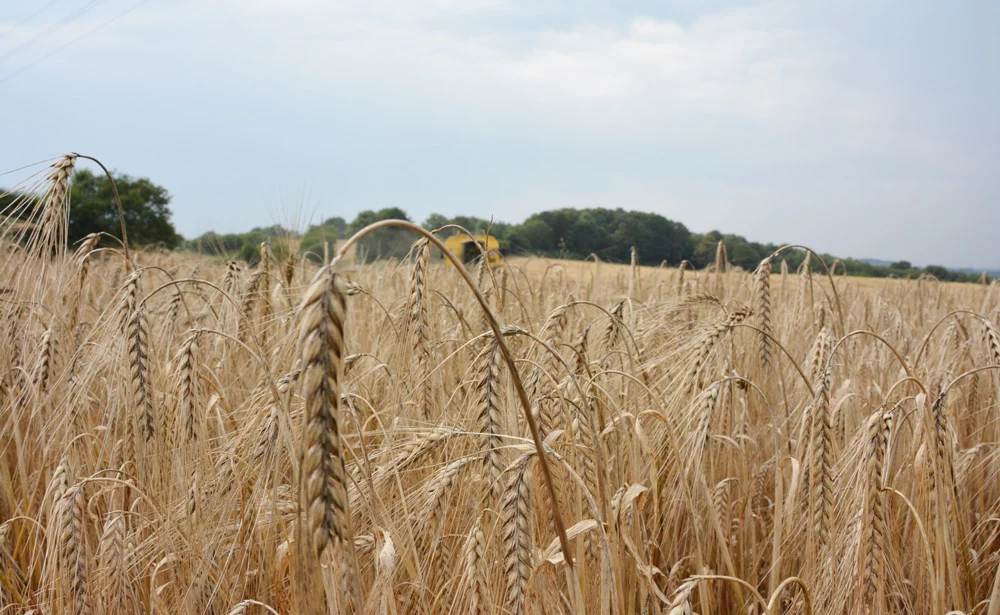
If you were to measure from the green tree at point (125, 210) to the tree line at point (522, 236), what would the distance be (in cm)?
3

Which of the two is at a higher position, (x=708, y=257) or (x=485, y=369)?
(x=708, y=257)

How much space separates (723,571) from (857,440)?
56 centimetres

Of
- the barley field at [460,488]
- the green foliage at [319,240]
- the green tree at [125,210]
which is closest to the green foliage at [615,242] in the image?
the green foliage at [319,240]

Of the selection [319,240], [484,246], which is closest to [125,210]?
[319,240]

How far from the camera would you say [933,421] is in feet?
4.09

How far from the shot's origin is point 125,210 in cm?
1861

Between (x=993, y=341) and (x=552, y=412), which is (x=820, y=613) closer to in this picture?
(x=552, y=412)

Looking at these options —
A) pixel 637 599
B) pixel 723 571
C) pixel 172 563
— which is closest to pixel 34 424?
pixel 172 563

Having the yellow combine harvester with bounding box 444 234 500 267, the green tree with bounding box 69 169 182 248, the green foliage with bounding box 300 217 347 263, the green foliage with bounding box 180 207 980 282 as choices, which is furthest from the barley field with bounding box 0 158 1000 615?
the green tree with bounding box 69 169 182 248

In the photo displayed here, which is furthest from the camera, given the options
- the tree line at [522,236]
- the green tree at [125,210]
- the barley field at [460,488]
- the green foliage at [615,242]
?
the green tree at [125,210]

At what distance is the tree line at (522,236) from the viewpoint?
443cm

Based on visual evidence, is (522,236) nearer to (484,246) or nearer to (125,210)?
(484,246)

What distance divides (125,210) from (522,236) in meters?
16.0

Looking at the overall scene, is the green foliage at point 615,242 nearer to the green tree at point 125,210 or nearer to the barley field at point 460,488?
the barley field at point 460,488
